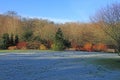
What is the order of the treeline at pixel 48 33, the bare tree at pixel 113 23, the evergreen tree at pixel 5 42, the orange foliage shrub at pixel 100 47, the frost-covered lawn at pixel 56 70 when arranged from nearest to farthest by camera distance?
the frost-covered lawn at pixel 56 70 → the bare tree at pixel 113 23 → the orange foliage shrub at pixel 100 47 → the evergreen tree at pixel 5 42 → the treeline at pixel 48 33

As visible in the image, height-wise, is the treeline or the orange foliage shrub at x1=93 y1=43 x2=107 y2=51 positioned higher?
the treeline

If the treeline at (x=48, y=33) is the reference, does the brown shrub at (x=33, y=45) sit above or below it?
below

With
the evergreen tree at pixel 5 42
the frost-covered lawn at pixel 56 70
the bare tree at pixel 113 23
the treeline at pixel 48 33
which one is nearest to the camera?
the frost-covered lawn at pixel 56 70

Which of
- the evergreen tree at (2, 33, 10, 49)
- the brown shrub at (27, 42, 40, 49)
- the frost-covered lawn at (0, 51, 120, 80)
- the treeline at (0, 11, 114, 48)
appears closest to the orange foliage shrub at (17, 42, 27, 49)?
the brown shrub at (27, 42, 40, 49)

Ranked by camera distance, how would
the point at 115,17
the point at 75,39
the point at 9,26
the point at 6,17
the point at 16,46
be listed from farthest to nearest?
1. the point at 6,17
2. the point at 9,26
3. the point at 75,39
4. the point at 16,46
5. the point at 115,17

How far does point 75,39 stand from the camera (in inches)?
2173

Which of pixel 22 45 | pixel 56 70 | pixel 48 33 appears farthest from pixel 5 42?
pixel 56 70

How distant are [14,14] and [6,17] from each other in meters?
3.08

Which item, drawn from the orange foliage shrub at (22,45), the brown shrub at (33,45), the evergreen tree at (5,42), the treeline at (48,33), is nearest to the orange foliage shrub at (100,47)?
the treeline at (48,33)

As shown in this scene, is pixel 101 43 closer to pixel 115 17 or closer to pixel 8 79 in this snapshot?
pixel 115 17

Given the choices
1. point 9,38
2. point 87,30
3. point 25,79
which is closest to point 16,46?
point 9,38

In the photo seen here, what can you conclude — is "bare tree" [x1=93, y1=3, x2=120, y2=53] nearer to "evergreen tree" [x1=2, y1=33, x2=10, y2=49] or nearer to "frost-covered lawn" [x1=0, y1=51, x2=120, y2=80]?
"frost-covered lawn" [x1=0, y1=51, x2=120, y2=80]

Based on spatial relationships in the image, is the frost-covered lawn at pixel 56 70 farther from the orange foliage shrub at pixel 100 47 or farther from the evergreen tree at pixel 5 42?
the evergreen tree at pixel 5 42

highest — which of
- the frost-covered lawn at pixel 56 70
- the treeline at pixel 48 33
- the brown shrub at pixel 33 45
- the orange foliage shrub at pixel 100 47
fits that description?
the treeline at pixel 48 33
